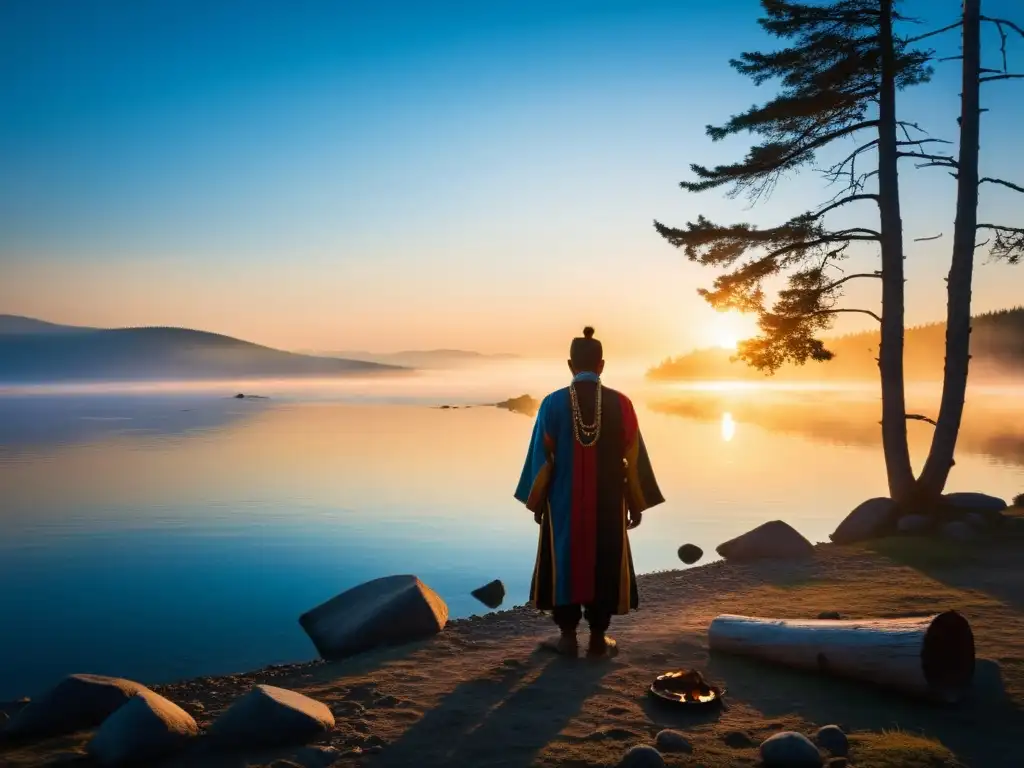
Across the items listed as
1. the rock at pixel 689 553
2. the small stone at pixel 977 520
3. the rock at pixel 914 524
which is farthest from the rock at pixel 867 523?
the rock at pixel 689 553

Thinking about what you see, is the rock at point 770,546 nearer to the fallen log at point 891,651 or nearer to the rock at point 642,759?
the fallen log at point 891,651

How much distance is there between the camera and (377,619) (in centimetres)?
757

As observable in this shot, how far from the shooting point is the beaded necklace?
270 inches

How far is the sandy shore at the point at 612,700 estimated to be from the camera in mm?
4766

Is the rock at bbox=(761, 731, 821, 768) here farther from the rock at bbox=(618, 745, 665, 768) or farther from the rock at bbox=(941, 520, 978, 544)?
the rock at bbox=(941, 520, 978, 544)

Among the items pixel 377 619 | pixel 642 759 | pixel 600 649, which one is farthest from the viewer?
pixel 377 619

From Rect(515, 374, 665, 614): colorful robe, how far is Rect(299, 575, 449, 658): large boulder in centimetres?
143

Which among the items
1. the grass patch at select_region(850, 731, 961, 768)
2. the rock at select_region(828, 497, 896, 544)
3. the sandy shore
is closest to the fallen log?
the sandy shore

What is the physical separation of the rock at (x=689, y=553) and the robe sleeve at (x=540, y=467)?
668 cm

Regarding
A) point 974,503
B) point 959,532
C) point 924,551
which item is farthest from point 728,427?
point 924,551

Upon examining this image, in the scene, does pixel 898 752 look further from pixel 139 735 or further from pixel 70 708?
pixel 70 708

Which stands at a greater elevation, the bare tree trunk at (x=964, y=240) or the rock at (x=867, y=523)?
the bare tree trunk at (x=964, y=240)

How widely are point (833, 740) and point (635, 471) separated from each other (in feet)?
9.04

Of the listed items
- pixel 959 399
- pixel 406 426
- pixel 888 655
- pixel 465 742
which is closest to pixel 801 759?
pixel 888 655
